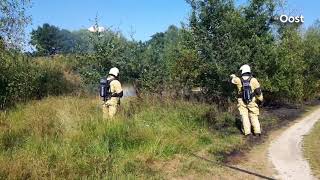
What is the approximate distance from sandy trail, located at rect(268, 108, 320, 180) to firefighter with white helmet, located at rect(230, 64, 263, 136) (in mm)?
852

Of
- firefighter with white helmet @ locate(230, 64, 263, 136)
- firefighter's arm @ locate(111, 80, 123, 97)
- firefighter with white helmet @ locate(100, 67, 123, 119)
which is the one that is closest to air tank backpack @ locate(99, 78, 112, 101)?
firefighter with white helmet @ locate(100, 67, 123, 119)

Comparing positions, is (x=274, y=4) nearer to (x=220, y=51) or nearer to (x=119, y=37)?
(x=220, y=51)

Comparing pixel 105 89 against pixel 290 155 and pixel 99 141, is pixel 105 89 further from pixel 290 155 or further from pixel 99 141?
pixel 290 155

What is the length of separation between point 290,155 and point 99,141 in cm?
473

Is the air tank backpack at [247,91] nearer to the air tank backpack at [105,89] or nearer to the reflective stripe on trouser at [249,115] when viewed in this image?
the reflective stripe on trouser at [249,115]

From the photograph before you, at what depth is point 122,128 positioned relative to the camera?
11273 mm

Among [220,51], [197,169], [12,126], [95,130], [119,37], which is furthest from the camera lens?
[119,37]

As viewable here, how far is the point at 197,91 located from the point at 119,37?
14.2 feet

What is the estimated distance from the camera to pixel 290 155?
39.6ft

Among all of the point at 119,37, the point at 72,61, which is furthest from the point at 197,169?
the point at 72,61

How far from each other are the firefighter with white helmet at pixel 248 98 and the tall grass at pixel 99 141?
536mm

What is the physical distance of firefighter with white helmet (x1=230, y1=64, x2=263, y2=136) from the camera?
14328 mm

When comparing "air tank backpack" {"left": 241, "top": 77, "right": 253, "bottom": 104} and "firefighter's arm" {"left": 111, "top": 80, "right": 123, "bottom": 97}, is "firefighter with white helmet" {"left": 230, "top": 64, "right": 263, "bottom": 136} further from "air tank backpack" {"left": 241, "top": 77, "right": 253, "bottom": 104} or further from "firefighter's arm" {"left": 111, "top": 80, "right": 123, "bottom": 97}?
"firefighter's arm" {"left": 111, "top": 80, "right": 123, "bottom": 97}

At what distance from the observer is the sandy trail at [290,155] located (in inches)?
397
